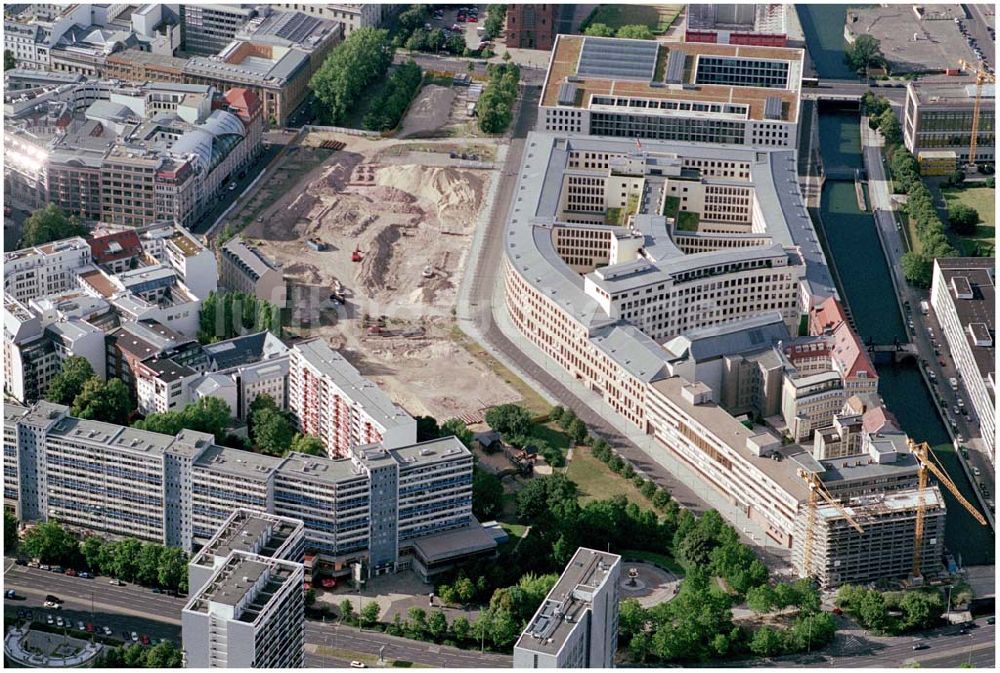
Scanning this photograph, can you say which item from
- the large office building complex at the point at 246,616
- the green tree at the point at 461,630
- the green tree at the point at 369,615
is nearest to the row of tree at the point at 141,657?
the large office building complex at the point at 246,616

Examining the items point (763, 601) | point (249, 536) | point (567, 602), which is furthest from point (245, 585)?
point (763, 601)

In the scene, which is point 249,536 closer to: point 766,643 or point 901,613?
point 766,643

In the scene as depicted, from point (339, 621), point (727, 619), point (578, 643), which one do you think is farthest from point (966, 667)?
point (339, 621)

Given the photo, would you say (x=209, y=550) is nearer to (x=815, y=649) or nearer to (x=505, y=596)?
(x=505, y=596)

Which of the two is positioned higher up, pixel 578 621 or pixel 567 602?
pixel 567 602

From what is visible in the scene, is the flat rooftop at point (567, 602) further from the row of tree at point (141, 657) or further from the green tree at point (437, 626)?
the row of tree at point (141, 657)

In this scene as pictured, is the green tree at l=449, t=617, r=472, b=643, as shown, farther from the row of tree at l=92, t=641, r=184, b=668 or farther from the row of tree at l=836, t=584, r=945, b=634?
the row of tree at l=836, t=584, r=945, b=634

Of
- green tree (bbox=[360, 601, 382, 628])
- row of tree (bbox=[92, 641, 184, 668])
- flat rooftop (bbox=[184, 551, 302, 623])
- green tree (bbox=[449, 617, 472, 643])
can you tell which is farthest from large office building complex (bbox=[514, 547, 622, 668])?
row of tree (bbox=[92, 641, 184, 668])
